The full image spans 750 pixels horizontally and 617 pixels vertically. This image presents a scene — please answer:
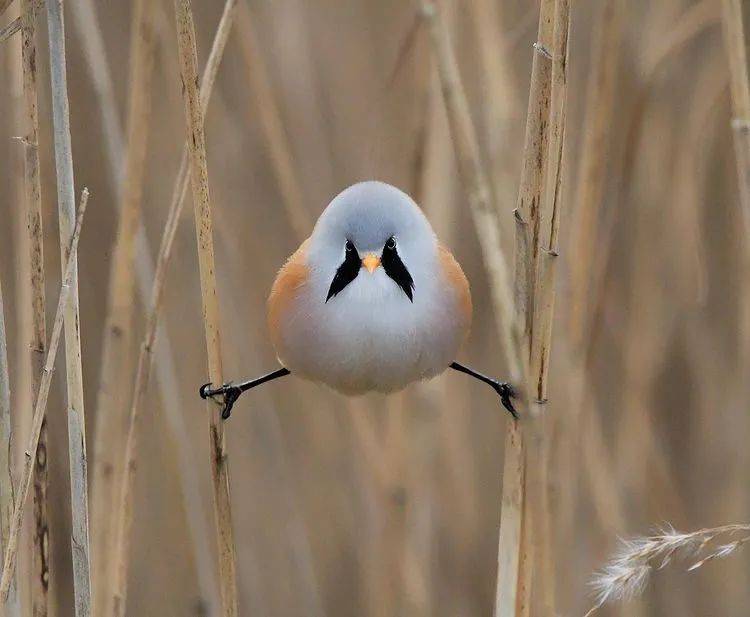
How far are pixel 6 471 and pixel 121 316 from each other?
0.31m

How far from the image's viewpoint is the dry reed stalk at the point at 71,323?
102cm

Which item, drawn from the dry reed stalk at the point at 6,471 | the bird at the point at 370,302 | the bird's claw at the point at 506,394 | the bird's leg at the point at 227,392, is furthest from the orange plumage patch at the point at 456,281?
the dry reed stalk at the point at 6,471

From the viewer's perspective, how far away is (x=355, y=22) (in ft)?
6.48

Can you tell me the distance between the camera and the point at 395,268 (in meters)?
1.21

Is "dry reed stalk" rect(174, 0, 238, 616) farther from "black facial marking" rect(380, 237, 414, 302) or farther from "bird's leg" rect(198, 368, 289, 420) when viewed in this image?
"black facial marking" rect(380, 237, 414, 302)

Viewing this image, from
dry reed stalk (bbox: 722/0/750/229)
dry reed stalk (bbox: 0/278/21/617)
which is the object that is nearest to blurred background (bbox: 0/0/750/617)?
dry reed stalk (bbox: 722/0/750/229)

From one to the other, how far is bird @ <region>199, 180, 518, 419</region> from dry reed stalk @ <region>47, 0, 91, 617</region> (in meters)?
0.16

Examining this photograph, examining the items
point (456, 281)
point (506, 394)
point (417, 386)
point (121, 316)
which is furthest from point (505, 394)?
point (121, 316)

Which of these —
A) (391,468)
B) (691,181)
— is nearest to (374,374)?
(391,468)

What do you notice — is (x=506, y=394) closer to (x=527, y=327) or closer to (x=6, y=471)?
(x=527, y=327)

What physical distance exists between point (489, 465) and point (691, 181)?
31.3 inches

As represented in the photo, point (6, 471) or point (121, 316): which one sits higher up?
point (121, 316)

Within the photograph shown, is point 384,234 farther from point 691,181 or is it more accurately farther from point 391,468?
point 691,181

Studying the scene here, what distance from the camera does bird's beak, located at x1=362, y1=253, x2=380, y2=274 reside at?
3.76 ft
